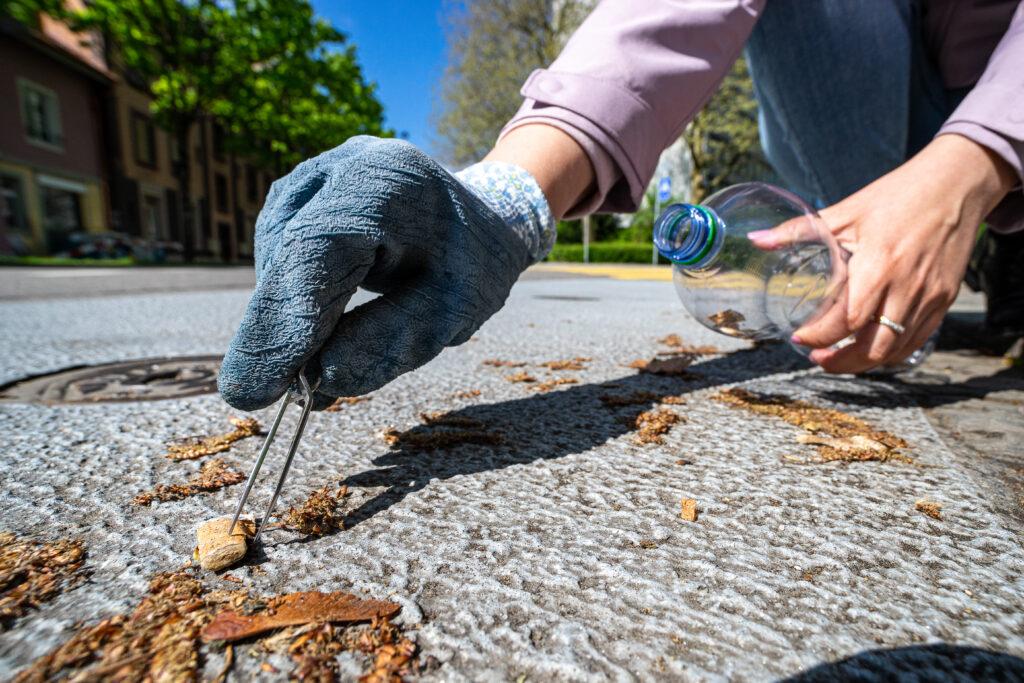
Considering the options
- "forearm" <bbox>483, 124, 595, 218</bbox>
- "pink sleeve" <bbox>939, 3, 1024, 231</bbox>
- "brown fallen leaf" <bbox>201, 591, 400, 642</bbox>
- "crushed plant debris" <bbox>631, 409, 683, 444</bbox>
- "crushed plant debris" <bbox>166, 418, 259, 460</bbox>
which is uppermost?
"pink sleeve" <bbox>939, 3, 1024, 231</bbox>

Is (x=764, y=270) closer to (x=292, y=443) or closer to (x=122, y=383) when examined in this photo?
(x=292, y=443)

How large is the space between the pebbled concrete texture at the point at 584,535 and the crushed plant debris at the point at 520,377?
25cm

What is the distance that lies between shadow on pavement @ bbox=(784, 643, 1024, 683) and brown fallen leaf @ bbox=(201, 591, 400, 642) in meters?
0.40

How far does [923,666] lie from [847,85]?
1884 millimetres

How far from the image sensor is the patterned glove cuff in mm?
916

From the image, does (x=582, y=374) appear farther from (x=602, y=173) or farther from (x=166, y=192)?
(x=166, y=192)

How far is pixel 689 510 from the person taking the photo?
2.50 ft

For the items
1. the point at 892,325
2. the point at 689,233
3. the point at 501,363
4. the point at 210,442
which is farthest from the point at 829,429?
the point at 210,442

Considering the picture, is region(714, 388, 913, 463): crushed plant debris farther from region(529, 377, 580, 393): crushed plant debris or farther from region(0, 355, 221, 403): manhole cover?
region(0, 355, 221, 403): manhole cover

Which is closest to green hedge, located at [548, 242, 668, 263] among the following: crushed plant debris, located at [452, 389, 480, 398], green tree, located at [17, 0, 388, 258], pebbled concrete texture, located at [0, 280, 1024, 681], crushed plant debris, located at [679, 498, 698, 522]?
green tree, located at [17, 0, 388, 258]

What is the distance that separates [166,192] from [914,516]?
26.3 metres

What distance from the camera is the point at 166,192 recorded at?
71.6ft

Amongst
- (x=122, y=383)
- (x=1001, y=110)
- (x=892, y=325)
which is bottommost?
(x=122, y=383)

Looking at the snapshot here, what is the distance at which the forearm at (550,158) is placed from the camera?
3.27 feet
